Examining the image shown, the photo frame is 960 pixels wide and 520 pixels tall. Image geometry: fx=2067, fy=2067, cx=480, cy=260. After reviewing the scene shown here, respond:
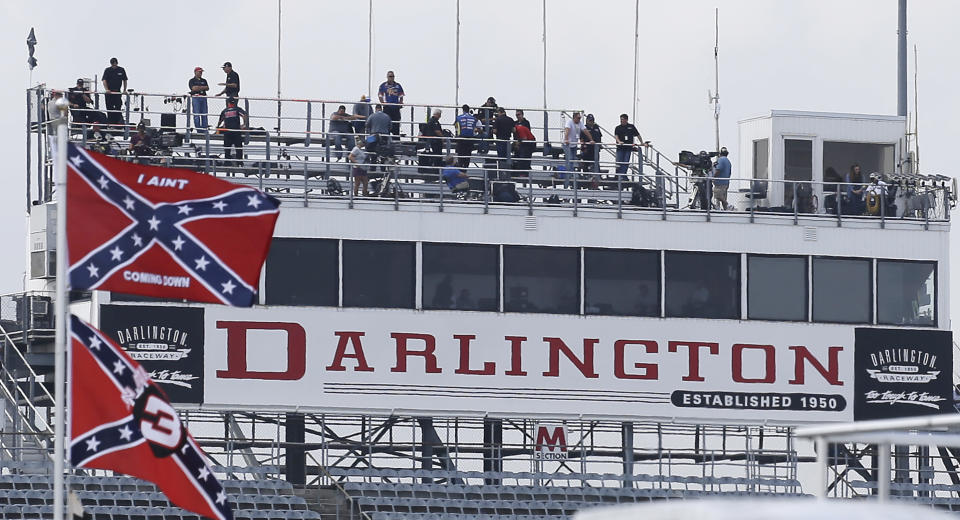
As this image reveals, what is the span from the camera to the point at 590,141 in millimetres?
34469

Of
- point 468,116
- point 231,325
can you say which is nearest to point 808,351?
point 468,116

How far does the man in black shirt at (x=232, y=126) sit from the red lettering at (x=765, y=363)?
28.3 ft

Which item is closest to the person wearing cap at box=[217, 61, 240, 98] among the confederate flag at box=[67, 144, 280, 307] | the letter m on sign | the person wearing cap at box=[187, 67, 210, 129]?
the person wearing cap at box=[187, 67, 210, 129]

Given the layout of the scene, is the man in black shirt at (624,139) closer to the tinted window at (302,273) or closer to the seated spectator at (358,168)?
the seated spectator at (358,168)

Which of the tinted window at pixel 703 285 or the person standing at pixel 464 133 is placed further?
the person standing at pixel 464 133

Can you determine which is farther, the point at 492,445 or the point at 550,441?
the point at 550,441

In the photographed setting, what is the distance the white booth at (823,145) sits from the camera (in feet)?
116

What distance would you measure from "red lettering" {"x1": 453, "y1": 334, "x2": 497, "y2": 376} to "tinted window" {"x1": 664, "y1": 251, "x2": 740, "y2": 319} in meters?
3.03

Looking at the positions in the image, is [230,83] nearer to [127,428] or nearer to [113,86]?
[113,86]

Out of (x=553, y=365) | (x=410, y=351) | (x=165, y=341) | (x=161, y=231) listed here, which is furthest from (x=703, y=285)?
(x=161, y=231)

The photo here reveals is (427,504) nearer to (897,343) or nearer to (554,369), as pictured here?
(554,369)

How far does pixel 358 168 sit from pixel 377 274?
1.90 meters

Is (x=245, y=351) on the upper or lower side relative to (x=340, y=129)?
lower

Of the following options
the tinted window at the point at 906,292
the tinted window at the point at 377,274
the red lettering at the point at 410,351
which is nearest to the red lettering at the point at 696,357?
the tinted window at the point at 906,292
